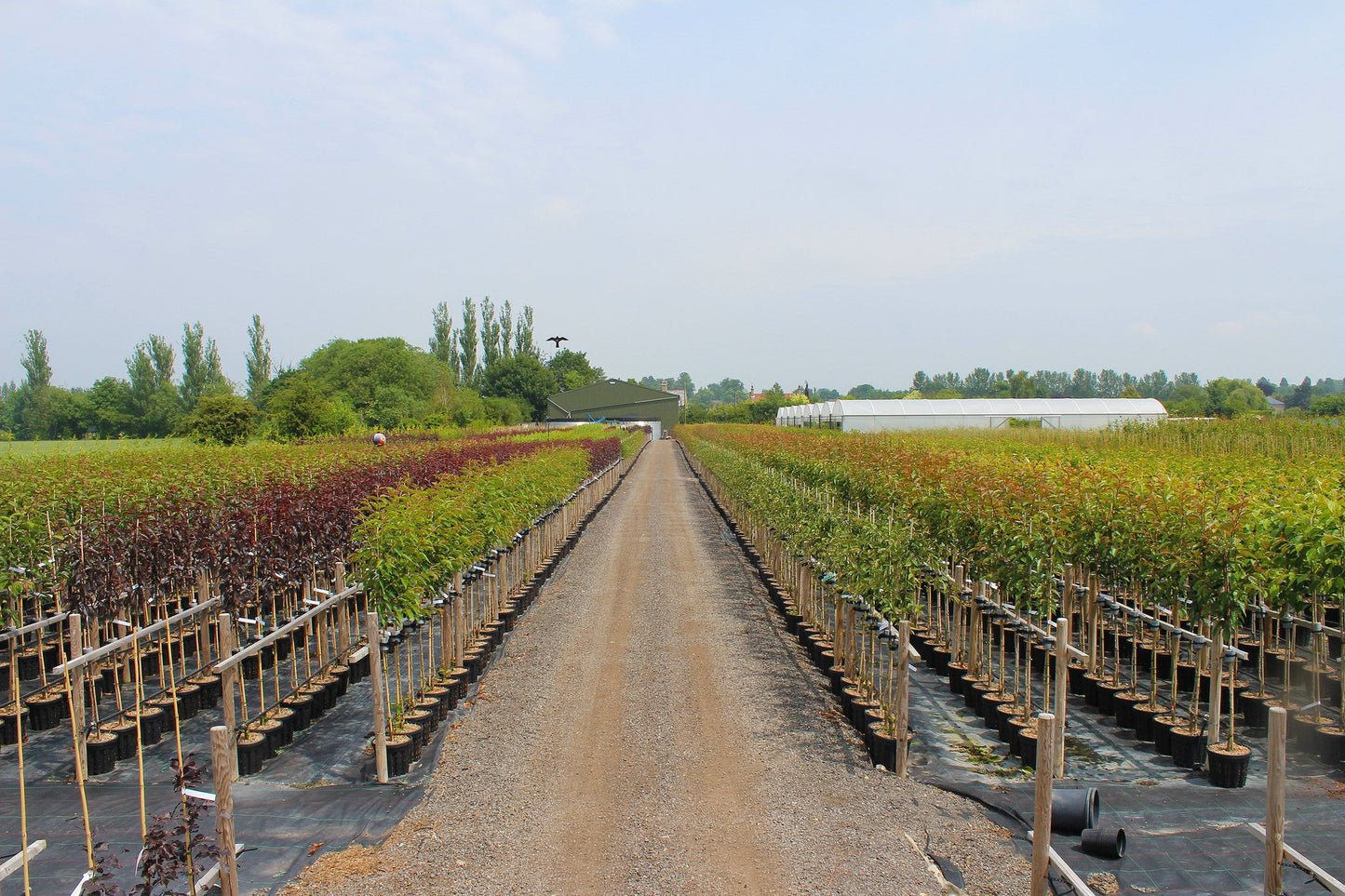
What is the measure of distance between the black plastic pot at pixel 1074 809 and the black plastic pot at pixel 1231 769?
5.06 feet

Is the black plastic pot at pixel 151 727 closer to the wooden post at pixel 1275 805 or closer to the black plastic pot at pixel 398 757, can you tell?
the black plastic pot at pixel 398 757

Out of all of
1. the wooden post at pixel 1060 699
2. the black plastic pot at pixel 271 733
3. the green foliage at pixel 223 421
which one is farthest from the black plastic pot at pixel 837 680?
the green foliage at pixel 223 421

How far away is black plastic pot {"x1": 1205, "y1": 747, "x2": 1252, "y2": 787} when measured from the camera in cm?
634

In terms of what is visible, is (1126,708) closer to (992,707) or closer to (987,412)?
(992,707)

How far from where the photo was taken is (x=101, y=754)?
6.72 metres

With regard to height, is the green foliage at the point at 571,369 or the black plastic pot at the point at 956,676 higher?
the green foliage at the point at 571,369

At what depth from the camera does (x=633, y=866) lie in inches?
209

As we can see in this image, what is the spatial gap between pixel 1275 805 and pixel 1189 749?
357 cm

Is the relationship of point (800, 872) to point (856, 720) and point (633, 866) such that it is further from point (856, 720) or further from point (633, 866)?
point (856, 720)

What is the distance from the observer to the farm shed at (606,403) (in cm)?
10294

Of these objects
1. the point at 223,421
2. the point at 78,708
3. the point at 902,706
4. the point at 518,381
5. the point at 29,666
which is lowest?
the point at 29,666

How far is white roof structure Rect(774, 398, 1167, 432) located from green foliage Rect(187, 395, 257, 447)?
1218 inches

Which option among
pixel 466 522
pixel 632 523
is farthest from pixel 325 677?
pixel 632 523

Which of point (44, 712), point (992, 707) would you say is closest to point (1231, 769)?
point (992, 707)
